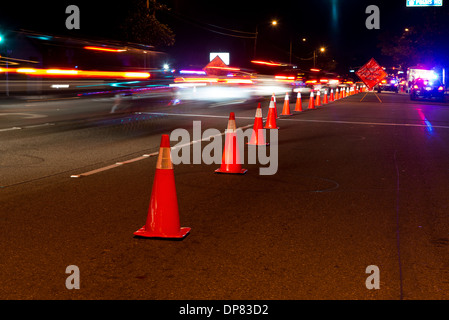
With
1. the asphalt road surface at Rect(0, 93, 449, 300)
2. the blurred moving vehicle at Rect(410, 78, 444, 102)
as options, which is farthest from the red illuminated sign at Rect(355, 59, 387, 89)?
the asphalt road surface at Rect(0, 93, 449, 300)

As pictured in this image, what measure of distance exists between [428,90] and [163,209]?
39.1 metres

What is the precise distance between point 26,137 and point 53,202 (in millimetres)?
6605

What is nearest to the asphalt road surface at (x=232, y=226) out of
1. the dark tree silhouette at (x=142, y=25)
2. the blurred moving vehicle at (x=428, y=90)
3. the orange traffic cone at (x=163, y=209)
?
the orange traffic cone at (x=163, y=209)

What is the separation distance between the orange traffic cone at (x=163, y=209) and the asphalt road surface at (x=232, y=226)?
12cm

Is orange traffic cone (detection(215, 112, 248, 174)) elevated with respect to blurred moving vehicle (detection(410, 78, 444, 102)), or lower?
lower

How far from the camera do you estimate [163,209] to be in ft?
17.9

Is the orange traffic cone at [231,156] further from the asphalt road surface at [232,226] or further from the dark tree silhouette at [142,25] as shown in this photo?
the dark tree silhouette at [142,25]

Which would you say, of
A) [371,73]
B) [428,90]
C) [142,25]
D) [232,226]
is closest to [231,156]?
[232,226]

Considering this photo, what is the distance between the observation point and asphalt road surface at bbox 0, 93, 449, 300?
13.8 ft

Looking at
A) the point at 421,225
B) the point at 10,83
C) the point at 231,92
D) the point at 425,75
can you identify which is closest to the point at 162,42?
the point at 231,92

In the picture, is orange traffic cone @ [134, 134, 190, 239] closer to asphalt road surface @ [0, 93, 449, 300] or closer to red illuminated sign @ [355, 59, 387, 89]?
asphalt road surface @ [0, 93, 449, 300]

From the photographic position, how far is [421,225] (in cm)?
592

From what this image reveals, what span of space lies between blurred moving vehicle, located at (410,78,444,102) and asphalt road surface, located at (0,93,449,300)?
3114 cm
